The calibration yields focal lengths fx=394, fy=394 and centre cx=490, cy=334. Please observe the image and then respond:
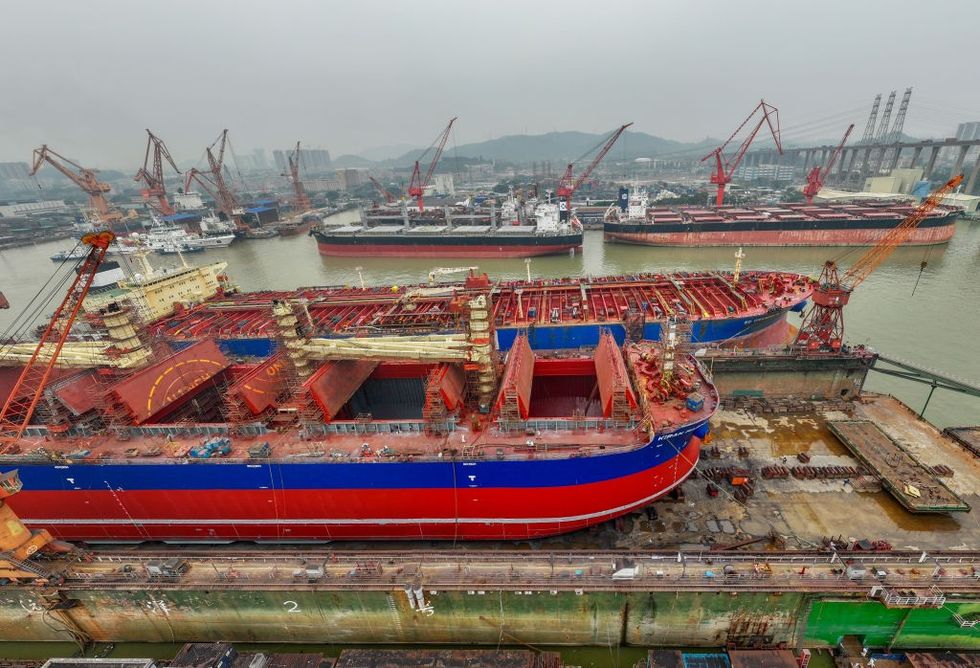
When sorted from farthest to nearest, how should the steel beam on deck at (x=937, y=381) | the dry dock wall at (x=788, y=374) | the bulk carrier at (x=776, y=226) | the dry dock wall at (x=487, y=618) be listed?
the bulk carrier at (x=776, y=226) < the dry dock wall at (x=788, y=374) < the steel beam on deck at (x=937, y=381) < the dry dock wall at (x=487, y=618)

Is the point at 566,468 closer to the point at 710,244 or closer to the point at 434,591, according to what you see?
the point at 434,591

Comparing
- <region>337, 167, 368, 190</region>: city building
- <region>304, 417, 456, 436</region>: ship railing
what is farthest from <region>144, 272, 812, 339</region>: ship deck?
<region>337, 167, 368, 190</region>: city building

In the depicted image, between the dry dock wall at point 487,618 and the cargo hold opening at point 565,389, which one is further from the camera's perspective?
the cargo hold opening at point 565,389

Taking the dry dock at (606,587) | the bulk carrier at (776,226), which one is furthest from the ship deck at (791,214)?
the dry dock at (606,587)

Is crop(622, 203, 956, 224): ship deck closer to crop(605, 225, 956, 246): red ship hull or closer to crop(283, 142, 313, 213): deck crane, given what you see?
crop(605, 225, 956, 246): red ship hull

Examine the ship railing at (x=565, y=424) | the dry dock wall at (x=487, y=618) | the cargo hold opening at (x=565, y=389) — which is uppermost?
the ship railing at (x=565, y=424)

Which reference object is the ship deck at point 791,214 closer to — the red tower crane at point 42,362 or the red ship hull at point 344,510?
the red ship hull at point 344,510

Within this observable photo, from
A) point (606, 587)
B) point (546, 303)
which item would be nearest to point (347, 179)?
point (546, 303)
